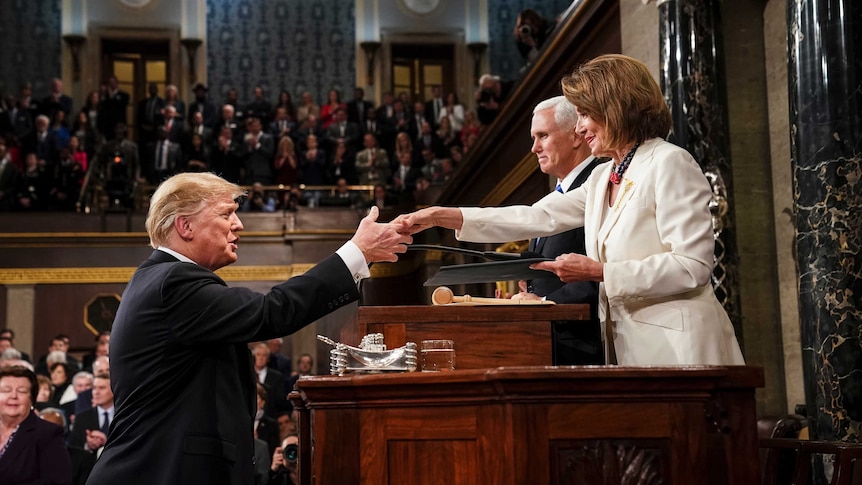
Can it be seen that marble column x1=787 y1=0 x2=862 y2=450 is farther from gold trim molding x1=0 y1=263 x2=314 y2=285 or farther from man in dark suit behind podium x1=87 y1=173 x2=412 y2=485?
gold trim molding x1=0 y1=263 x2=314 y2=285

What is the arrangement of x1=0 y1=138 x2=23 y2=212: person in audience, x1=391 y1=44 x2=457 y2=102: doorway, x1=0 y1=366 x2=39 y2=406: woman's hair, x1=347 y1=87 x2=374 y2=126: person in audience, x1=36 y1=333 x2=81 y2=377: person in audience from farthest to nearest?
1. x1=391 y1=44 x2=457 y2=102: doorway
2. x1=347 y1=87 x2=374 y2=126: person in audience
3. x1=0 y1=138 x2=23 y2=212: person in audience
4. x1=36 y1=333 x2=81 y2=377: person in audience
5. x1=0 y1=366 x2=39 y2=406: woman's hair

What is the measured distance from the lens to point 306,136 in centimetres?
1435

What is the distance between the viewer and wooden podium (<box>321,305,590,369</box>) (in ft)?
8.11

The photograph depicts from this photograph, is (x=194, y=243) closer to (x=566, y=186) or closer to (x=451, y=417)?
(x=451, y=417)

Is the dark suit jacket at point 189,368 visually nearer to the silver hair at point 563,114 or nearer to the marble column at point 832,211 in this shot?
the silver hair at point 563,114

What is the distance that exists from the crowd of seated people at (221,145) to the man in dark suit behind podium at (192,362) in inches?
403

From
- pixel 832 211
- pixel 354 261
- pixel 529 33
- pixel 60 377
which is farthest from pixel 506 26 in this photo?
pixel 354 261

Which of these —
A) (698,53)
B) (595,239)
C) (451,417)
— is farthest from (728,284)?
(451,417)

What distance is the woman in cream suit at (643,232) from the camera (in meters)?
2.51

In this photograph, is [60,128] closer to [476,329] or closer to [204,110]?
[204,110]

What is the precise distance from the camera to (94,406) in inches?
268

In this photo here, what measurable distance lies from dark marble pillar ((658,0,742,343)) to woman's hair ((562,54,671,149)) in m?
2.61

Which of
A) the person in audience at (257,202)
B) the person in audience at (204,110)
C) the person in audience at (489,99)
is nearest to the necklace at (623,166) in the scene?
the person in audience at (489,99)

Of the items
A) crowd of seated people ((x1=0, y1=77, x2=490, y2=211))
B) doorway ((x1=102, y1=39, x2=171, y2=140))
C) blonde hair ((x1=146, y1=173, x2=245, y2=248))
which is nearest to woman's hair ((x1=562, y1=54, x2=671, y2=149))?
blonde hair ((x1=146, y1=173, x2=245, y2=248))
